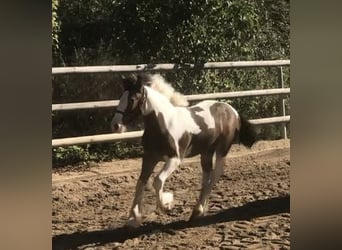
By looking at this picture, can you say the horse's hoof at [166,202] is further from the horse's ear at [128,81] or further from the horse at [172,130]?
the horse's ear at [128,81]

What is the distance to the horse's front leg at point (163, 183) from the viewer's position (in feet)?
12.7

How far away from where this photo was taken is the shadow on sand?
366 cm

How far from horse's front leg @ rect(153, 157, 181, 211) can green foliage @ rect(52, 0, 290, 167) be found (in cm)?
21

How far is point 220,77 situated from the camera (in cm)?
405

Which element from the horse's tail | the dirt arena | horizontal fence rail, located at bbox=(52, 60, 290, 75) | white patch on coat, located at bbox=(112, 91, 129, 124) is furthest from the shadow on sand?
horizontal fence rail, located at bbox=(52, 60, 290, 75)

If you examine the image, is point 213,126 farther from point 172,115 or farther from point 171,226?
point 171,226

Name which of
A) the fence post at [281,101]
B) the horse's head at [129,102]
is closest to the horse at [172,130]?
the horse's head at [129,102]

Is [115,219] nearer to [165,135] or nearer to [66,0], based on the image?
[165,135]

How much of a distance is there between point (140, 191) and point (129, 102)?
544mm

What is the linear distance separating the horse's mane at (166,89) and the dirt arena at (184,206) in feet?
1.22

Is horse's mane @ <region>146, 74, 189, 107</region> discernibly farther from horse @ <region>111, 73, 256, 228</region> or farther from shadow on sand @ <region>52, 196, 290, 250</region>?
shadow on sand @ <region>52, 196, 290, 250</region>

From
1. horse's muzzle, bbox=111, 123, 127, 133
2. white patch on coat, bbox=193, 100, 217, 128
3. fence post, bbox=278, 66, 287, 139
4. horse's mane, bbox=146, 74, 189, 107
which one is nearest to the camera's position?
horse's muzzle, bbox=111, 123, 127, 133
